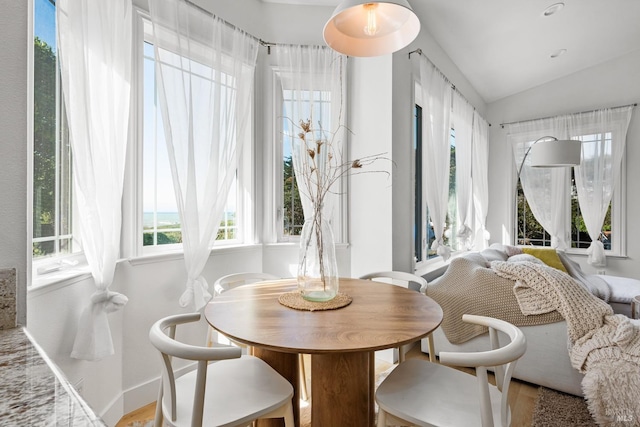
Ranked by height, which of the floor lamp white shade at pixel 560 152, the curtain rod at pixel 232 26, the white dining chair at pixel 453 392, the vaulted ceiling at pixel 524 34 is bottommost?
the white dining chair at pixel 453 392

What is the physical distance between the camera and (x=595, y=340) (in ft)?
6.17

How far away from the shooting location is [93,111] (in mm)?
1631

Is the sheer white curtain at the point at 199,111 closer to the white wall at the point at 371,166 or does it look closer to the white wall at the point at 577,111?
the white wall at the point at 371,166

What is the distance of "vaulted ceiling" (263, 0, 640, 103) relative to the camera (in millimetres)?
2918

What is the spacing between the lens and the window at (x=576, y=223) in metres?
A: 4.30

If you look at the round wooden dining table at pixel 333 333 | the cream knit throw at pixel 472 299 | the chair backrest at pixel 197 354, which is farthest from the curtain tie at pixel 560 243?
the chair backrest at pixel 197 354

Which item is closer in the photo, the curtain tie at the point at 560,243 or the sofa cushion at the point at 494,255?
the sofa cushion at the point at 494,255

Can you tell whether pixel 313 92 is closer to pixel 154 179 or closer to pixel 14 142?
pixel 154 179

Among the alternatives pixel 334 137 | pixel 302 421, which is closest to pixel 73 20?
pixel 334 137

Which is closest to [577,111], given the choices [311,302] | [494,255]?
[494,255]

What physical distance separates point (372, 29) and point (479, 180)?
363 cm

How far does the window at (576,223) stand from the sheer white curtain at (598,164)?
0.18 ft

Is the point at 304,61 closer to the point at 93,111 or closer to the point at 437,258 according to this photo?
the point at 93,111

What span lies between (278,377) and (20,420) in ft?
3.21
